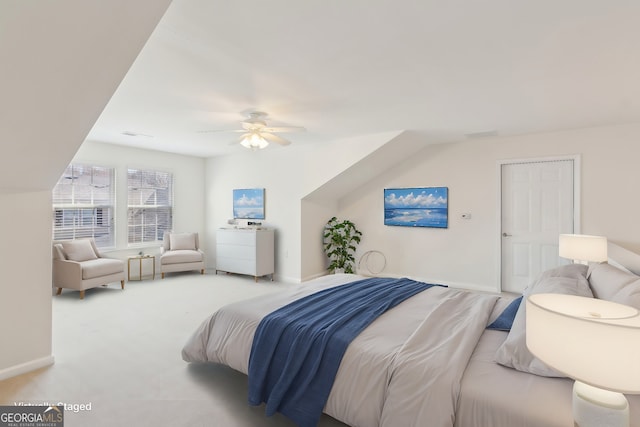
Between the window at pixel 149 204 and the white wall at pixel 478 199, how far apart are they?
354 cm

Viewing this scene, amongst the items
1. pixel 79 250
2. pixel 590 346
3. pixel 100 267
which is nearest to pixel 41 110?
pixel 590 346

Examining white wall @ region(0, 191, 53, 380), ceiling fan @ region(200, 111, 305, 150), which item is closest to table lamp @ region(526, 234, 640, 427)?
ceiling fan @ region(200, 111, 305, 150)

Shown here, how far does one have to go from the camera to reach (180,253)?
19.5 ft

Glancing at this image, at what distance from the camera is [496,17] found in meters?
1.91

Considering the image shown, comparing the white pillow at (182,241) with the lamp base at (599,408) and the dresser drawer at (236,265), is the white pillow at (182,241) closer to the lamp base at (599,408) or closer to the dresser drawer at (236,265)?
the dresser drawer at (236,265)

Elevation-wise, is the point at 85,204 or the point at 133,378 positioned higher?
the point at 85,204

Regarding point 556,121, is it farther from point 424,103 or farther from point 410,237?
point 410,237

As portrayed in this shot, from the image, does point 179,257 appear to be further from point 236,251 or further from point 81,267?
point 81,267

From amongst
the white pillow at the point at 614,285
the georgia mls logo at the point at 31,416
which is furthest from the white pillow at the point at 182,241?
the white pillow at the point at 614,285

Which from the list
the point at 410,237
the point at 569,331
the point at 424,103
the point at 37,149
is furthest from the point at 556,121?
the point at 37,149

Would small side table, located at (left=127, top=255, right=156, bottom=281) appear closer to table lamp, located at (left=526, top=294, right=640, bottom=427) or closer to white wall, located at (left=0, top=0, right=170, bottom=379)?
white wall, located at (left=0, top=0, right=170, bottom=379)

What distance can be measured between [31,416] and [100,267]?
3080 mm

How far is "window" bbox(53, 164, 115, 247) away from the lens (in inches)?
201

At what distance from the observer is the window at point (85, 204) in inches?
201
